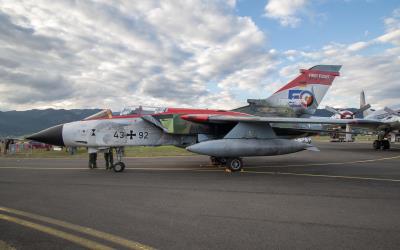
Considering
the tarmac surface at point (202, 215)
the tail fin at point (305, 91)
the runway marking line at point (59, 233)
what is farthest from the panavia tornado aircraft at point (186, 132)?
the runway marking line at point (59, 233)

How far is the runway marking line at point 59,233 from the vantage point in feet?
11.5

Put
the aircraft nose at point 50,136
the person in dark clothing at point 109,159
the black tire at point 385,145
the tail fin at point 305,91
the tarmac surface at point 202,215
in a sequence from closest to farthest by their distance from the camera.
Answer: the tarmac surface at point 202,215 → the aircraft nose at point 50,136 → the person in dark clothing at point 109,159 → the tail fin at point 305,91 → the black tire at point 385,145

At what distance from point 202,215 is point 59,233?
2250 millimetres

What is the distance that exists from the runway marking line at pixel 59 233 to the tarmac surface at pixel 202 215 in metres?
0.01

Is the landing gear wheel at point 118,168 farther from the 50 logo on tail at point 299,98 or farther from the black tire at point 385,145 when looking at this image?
the black tire at point 385,145

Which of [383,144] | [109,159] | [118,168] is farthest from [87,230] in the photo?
[383,144]

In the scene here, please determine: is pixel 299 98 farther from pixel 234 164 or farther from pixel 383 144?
pixel 383 144

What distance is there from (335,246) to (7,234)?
14.8 feet

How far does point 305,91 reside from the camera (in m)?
13.3

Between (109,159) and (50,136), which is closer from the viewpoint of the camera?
(50,136)

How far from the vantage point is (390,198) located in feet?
19.9

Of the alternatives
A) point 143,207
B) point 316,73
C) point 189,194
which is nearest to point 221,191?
point 189,194

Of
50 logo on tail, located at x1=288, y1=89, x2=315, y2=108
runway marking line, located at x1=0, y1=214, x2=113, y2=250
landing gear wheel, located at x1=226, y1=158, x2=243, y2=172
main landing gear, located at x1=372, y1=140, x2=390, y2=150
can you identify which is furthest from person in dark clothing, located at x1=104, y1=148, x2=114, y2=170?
main landing gear, located at x1=372, y1=140, x2=390, y2=150

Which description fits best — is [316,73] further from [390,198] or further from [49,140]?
[49,140]
